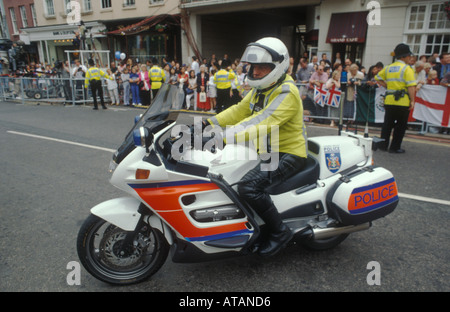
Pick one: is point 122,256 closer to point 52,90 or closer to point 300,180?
point 300,180

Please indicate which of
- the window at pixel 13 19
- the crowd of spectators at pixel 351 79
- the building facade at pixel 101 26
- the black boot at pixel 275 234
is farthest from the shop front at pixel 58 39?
the black boot at pixel 275 234

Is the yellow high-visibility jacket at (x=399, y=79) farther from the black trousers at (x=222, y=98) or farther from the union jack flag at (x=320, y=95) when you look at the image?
the black trousers at (x=222, y=98)

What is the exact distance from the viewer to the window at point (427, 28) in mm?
13289

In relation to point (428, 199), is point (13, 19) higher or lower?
higher

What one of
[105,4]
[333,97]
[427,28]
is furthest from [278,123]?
[105,4]

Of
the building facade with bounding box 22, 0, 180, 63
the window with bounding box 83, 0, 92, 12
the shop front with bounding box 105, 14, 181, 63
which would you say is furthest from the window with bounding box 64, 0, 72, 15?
the shop front with bounding box 105, 14, 181, 63

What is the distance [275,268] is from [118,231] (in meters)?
1.39

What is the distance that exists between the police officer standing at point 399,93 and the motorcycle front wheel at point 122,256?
5.70 metres

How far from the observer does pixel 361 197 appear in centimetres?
286

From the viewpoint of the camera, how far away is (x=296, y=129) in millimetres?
2916

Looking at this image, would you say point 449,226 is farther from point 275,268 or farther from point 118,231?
point 118,231

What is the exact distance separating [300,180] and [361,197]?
52 centimetres

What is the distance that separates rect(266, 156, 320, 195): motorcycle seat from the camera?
2.86m

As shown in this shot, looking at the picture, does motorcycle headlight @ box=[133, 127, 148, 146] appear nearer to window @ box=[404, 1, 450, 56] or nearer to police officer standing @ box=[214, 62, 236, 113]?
police officer standing @ box=[214, 62, 236, 113]
